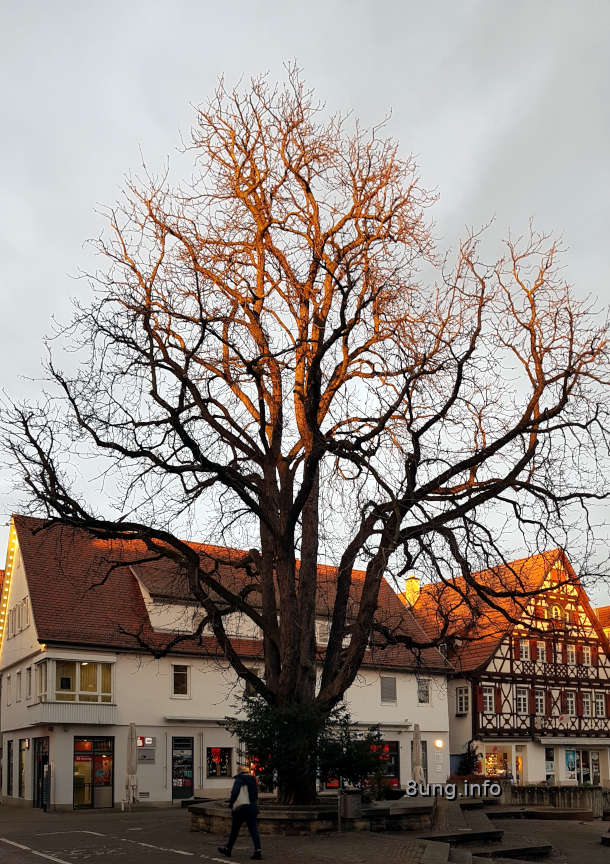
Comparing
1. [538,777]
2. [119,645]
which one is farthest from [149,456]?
[538,777]

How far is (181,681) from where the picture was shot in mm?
39125

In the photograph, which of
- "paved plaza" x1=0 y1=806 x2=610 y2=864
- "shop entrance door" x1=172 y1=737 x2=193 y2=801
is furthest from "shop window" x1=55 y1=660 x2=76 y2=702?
"paved plaza" x1=0 y1=806 x2=610 y2=864

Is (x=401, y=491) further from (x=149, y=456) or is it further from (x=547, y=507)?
(x=149, y=456)

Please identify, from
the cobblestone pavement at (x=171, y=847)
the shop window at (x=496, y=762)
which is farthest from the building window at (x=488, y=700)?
the cobblestone pavement at (x=171, y=847)

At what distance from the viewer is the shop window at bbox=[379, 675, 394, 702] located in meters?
45.7

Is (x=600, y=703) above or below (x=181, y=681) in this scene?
below

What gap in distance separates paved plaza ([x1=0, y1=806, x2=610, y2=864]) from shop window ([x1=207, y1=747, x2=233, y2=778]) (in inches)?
580

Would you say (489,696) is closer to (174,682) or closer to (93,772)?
(174,682)

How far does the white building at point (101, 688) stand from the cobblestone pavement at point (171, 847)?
12.0 metres

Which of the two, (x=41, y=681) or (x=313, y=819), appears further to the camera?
(x=41, y=681)

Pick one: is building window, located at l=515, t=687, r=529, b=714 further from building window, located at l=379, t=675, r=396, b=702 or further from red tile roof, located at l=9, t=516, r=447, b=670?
red tile roof, located at l=9, t=516, r=447, b=670

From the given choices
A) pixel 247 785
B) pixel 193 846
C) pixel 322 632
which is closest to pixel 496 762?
pixel 322 632

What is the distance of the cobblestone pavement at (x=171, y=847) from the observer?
15844mm

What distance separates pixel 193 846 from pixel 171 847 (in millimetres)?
428
